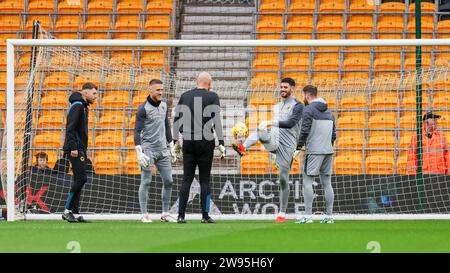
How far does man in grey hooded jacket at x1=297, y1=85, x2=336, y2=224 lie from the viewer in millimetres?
11367

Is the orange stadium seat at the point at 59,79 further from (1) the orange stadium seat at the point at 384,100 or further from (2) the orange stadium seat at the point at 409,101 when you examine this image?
(2) the orange stadium seat at the point at 409,101

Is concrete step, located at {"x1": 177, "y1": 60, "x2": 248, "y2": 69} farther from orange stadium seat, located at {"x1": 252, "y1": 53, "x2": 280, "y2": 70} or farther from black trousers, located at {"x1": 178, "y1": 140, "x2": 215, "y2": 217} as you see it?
black trousers, located at {"x1": 178, "y1": 140, "x2": 215, "y2": 217}

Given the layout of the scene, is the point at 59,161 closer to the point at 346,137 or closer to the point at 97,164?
the point at 97,164

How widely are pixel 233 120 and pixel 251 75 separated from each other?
1.65 meters

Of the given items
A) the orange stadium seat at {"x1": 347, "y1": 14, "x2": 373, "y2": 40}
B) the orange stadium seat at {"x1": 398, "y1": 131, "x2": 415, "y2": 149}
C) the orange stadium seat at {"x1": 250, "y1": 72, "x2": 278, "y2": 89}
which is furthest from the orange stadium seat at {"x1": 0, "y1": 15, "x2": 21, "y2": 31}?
the orange stadium seat at {"x1": 398, "y1": 131, "x2": 415, "y2": 149}

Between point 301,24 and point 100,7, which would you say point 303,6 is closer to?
point 301,24

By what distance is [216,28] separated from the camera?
739 inches

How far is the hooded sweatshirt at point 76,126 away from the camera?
1148cm

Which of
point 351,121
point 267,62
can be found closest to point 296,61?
point 267,62

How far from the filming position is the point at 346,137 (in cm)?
1424

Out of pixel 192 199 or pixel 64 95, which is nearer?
pixel 192 199

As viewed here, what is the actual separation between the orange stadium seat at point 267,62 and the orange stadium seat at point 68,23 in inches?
166

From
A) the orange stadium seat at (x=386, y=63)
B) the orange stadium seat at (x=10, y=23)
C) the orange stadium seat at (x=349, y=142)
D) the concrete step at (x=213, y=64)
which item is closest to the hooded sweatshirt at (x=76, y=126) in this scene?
the concrete step at (x=213, y=64)

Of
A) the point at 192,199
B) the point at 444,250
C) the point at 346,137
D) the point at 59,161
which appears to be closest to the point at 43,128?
the point at 59,161
